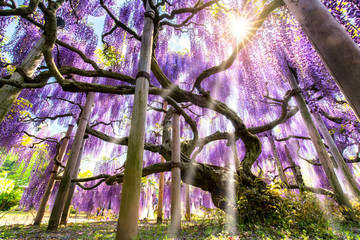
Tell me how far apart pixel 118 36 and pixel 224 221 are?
19.0ft

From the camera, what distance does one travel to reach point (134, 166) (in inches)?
60.7

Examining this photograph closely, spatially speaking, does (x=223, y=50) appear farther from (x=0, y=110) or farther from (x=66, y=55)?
(x=0, y=110)

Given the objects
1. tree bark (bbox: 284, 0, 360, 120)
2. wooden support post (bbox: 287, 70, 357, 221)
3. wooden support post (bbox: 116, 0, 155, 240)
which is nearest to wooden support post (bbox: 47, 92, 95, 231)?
wooden support post (bbox: 116, 0, 155, 240)

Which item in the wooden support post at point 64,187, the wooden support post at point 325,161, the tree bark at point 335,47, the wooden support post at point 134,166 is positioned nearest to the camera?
the tree bark at point 335,47

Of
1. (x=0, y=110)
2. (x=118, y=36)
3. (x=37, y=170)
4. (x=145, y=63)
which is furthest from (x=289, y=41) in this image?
(x=37, y=170)

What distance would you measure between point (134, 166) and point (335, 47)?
1.62 meters

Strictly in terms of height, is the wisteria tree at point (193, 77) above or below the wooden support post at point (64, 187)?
above

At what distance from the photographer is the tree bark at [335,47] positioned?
2.23ft

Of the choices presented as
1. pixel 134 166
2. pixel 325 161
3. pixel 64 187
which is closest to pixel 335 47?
pixel 134 166

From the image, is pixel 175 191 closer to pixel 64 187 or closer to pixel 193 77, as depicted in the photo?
pixel 64 187

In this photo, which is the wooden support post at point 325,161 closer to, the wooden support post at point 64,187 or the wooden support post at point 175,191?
the wooden support post at point 175,191

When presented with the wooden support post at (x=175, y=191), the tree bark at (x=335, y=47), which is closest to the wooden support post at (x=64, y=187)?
the wooden support post at (x=175, y=191)

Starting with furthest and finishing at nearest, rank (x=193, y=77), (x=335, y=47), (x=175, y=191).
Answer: (x=193, y=77)
(x=175, y=191)
(x=335, y=47)

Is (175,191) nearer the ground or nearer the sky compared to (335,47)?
nearer the ground
